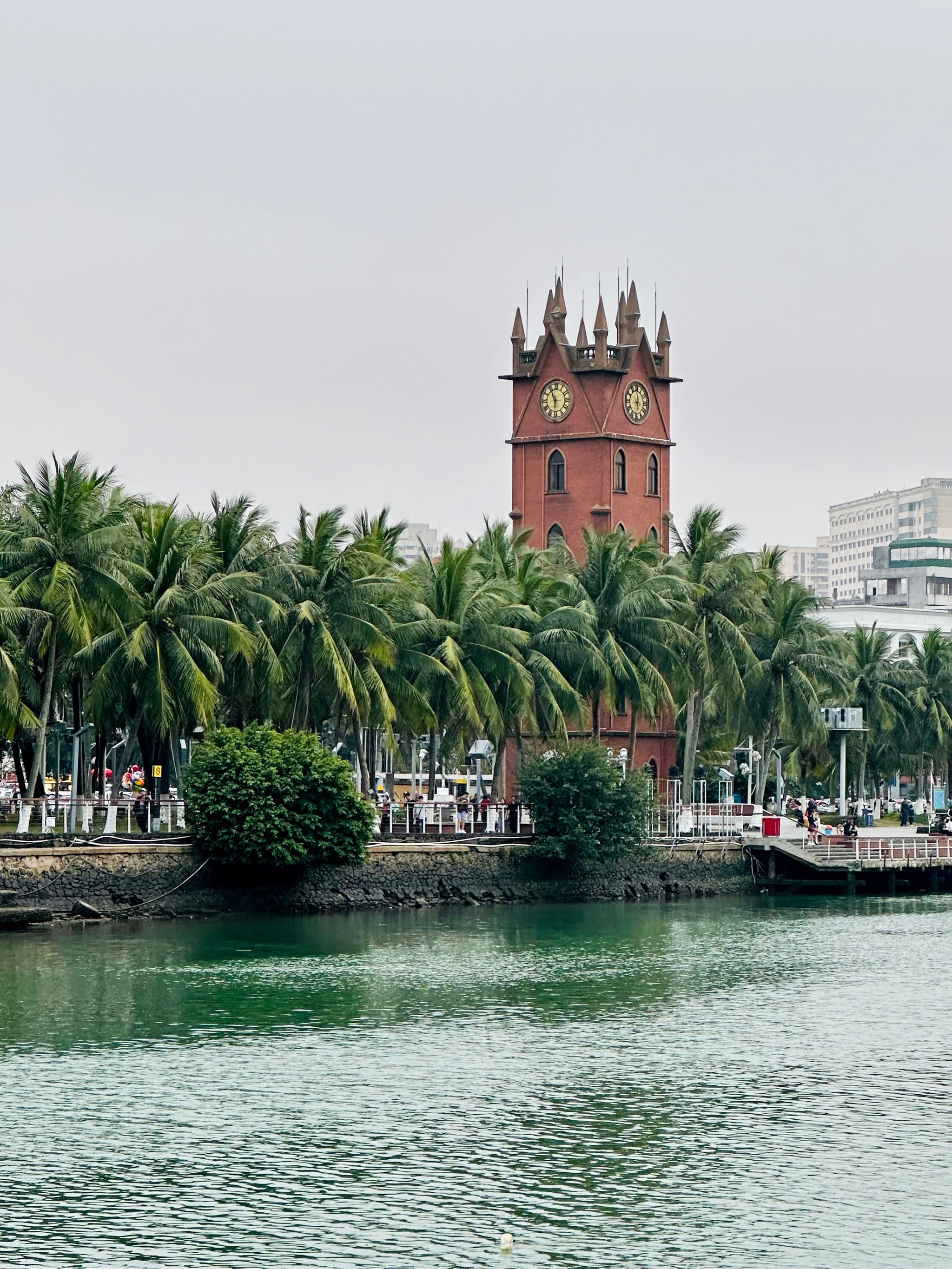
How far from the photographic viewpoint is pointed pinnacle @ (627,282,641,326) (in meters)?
101

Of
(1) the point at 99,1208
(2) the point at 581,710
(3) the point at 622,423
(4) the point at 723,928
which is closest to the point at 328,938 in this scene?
(4) the point at 723,928

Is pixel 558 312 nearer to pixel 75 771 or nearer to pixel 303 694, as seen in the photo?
pixel 303 694

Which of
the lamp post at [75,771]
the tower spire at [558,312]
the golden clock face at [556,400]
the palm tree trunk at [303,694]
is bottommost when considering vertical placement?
the lamp post at [75,771]

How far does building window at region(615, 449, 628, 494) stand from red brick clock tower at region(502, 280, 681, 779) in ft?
0.15

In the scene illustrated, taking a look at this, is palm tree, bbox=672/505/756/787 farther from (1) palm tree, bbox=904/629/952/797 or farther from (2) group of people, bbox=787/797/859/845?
(1) palm tree, bbox=904/629/952/797

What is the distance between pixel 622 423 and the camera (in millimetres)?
99000

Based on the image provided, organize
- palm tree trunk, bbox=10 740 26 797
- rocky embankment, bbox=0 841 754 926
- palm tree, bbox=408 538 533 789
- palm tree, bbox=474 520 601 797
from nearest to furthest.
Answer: rocky embankment, bbox=0 841 754 926 < palm tree, bbox=408 538 533 789 < palm tree trunk, bbox=10 740 26 797 < palm tree, bbox=474 520 601 797

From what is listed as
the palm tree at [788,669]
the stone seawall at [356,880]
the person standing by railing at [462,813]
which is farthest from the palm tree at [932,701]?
the person standing by railing at [462,813]

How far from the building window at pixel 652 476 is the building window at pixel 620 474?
1.76 m

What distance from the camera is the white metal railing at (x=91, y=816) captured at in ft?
185

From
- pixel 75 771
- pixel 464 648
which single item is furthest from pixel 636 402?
pixel 75 771

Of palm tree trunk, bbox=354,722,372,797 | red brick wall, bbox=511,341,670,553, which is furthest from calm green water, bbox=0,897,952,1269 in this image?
red brick wall, bbox=511,341,670,553

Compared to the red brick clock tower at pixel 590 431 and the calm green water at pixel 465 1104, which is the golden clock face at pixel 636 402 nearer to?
the red brick clock tower at pixel 590 431

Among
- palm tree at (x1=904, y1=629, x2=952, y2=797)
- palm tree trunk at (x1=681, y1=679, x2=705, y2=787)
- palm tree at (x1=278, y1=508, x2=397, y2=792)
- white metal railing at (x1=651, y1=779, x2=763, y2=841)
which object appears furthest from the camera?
palm tree at (x1=904, y1=629, x2=952, y2=797)
